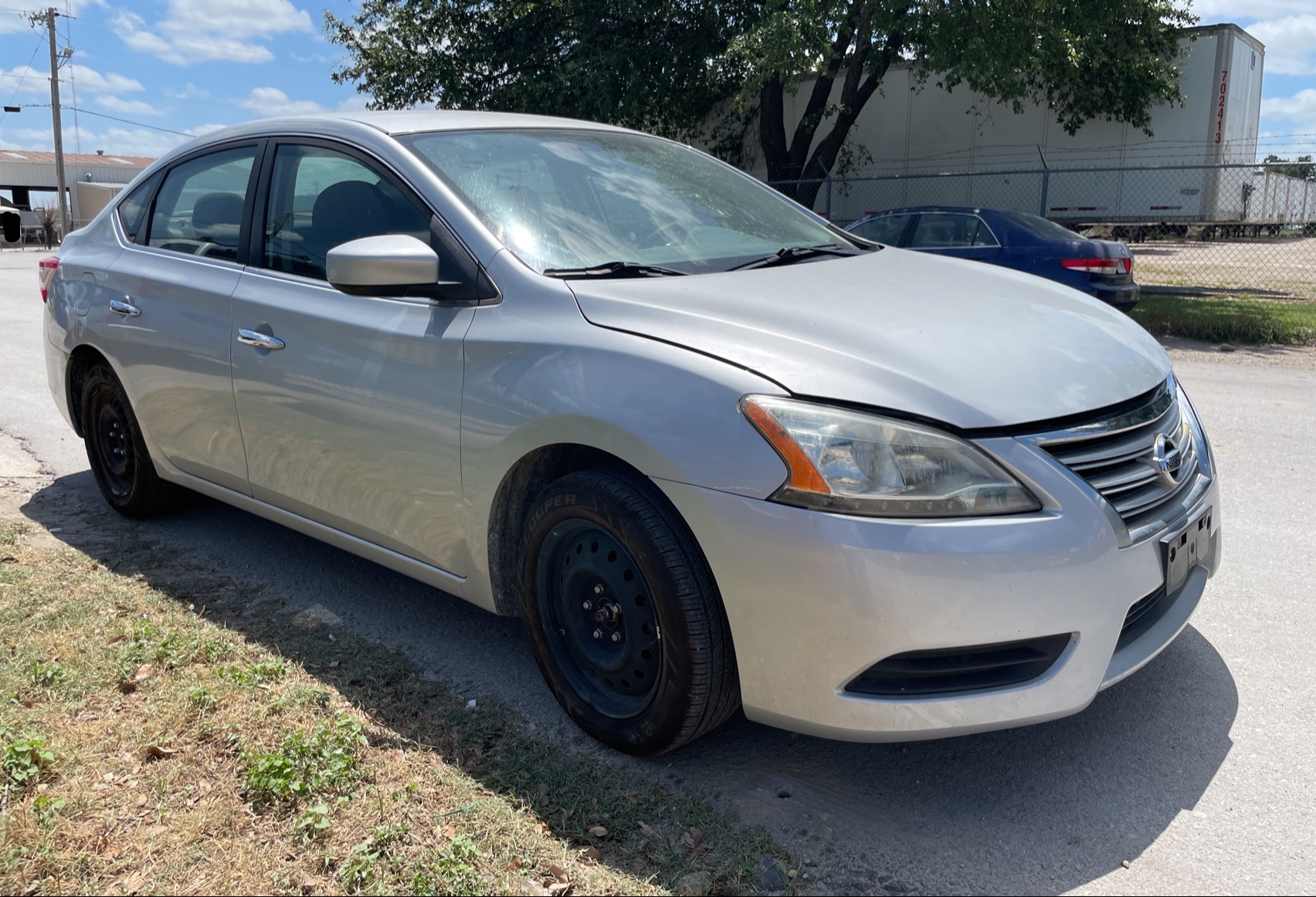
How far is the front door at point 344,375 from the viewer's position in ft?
10.7

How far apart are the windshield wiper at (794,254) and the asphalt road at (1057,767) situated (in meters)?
1.40

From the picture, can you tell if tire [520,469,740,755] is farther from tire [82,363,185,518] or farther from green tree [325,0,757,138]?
green tree [325,0,757,138]

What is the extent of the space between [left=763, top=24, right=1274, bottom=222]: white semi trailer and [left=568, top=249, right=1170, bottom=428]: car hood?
14337 mm

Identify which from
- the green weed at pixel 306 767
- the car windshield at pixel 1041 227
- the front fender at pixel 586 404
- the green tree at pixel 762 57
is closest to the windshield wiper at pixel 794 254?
the front fender at pixel 586 404

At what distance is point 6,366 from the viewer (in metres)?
9.45

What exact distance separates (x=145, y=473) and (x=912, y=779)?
3566mm

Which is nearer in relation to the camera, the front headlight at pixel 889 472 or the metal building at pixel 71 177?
the front headlight at pixel 889 472

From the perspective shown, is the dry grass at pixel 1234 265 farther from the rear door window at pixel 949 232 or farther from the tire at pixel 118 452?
the tire at pixel 118 452

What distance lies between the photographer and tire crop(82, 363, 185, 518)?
4746 millimetres

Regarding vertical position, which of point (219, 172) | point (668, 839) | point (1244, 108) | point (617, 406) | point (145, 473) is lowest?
point (668, 839)

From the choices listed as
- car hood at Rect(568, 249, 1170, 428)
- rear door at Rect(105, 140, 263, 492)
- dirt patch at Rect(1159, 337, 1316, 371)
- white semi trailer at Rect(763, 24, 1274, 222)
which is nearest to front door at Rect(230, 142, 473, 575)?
rear door at Rect(105, 140, 263, 492)

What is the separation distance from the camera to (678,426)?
2.63m

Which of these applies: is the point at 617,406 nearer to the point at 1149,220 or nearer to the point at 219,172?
the point at 219,172

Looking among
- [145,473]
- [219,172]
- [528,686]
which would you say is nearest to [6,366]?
[145,473]
